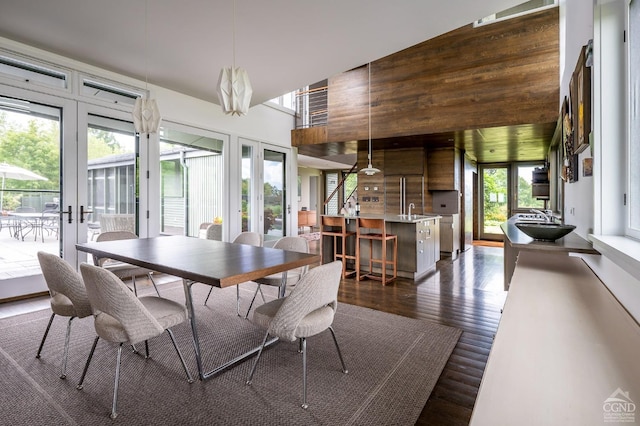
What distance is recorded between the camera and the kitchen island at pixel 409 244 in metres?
5.14

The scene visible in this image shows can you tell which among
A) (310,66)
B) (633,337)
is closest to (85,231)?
(310,66)

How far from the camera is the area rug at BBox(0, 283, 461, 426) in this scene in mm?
1878

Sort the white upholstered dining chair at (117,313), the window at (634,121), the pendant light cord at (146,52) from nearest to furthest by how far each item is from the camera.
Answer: the window at (634,121), the white upholstered dining chair at (117,313), the pendant light cord at (146,52)

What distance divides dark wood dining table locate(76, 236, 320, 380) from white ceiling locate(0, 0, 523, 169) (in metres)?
2.38

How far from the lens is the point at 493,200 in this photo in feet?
33.5

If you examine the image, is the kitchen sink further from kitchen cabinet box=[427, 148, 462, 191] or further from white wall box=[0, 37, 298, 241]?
kitchen cabinet box=[427, 148, 462, 191]

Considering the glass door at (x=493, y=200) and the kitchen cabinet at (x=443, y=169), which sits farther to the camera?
the glass door at (x=493, y=200)

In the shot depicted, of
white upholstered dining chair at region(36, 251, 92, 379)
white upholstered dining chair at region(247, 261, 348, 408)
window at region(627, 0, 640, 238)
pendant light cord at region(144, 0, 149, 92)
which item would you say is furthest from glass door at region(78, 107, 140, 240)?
window at region(627, 0, 640, 238)

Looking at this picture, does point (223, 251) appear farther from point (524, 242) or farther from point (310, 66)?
point (310, 66)

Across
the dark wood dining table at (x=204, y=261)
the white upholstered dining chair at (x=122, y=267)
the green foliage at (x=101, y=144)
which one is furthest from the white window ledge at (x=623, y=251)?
the green foliage at (x=101, y=144)

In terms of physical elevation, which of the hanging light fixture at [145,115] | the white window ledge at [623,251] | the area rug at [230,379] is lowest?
the area rug at [230,379]

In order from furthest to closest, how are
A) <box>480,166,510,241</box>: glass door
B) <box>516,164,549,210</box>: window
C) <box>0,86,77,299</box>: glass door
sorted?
<box>480,166,510,241</box>: glass door
<box>516,164,549,210</box>: window
<box>0,86,77,299</box>: glass door

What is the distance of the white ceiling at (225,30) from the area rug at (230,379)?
3.11 meters

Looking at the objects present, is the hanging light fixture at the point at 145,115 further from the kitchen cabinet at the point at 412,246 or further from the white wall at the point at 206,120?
the kitchen cabinet at the point at 412,246
